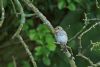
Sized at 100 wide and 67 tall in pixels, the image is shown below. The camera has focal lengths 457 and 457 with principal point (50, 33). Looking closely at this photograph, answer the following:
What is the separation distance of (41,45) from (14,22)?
14.7 inches

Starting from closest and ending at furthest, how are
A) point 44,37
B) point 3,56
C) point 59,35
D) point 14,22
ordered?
point 59,35
point 44,37
point 14,22
point 3,56

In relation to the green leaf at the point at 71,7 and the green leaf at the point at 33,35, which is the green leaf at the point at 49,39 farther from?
the green leaf at the point at 71,7

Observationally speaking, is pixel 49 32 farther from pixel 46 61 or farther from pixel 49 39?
pixel 46 61

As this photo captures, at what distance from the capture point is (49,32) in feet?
11.8

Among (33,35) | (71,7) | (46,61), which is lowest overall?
(46,61)

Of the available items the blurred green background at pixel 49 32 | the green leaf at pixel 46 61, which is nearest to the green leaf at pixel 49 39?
the blurred green background at pixel 49 32

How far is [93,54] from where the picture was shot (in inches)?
153

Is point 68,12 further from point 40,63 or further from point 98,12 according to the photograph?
point 40,63

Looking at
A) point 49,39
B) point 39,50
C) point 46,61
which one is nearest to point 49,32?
point 49,39

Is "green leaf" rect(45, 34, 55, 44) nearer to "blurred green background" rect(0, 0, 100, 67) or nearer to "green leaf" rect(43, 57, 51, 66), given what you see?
"blurred green background" rect(0, 0, 100, 67)

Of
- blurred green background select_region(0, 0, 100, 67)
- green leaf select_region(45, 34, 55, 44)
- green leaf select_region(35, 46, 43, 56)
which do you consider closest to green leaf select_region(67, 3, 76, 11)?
blurred green background select_region(0, 0, 100, 67)

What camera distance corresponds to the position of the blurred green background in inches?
141

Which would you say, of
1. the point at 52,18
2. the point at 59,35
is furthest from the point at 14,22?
the point at 59,35

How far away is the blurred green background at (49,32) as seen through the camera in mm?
3588
